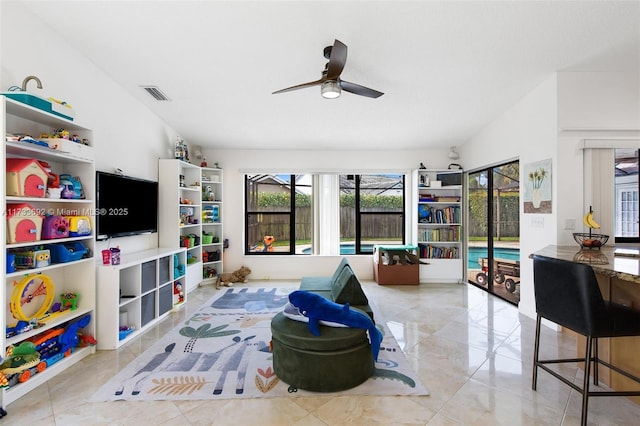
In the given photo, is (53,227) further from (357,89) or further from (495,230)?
(495,230)

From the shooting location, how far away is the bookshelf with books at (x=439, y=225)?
5211 millimetres

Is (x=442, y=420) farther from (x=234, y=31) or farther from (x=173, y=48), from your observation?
(x=173, y=48)

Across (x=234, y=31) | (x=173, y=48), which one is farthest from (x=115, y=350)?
(x=234, y=31)

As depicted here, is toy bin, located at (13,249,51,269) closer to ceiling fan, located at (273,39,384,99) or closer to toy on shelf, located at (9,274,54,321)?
toy on shelf, located at (9,274,54,321)

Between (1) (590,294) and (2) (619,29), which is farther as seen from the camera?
(2) (619,29)

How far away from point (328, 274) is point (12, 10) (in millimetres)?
4843

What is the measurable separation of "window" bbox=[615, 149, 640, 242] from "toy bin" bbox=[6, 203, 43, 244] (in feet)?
16.6

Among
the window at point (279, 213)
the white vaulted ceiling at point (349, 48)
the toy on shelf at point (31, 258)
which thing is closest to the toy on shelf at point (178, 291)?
the toy on shelf at point (31, 258)

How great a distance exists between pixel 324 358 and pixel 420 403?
67 centimetres

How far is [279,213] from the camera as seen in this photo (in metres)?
5.80

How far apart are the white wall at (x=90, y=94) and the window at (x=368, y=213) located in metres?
3.25

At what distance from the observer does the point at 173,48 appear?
2.47 meters

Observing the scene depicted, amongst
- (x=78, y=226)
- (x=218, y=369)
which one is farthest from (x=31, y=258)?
(x=218, y=369)

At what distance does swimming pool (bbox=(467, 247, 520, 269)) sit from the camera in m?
4.02
